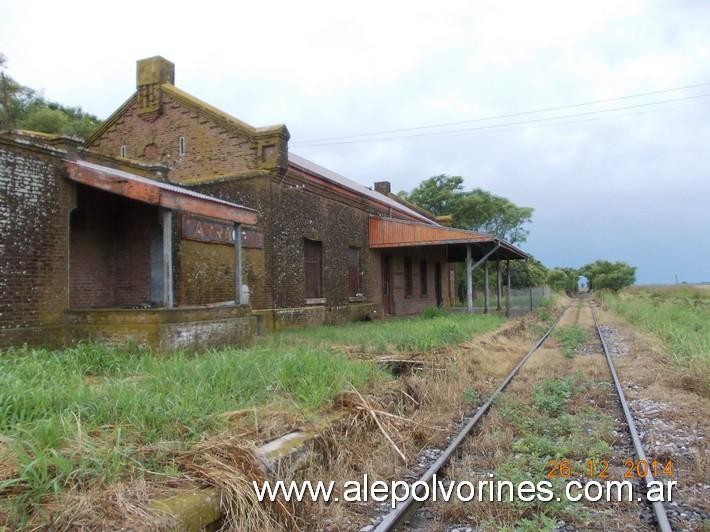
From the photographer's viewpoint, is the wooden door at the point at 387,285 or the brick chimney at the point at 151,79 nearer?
the brick chimney at the point at 151,79

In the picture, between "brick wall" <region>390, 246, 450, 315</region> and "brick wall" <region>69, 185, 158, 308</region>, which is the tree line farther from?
"brick wall" <region>69, 185, 158, 308</region>

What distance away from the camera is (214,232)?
1283 centimetres

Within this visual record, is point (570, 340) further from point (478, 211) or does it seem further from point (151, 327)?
point (478, 211)

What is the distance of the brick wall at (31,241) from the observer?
7.95 metres

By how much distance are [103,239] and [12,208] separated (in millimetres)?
2886

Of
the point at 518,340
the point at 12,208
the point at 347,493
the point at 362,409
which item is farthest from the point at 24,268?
the point at 518,340

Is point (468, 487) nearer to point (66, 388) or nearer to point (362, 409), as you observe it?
point (362, 409)

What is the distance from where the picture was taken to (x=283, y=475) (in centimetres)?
413

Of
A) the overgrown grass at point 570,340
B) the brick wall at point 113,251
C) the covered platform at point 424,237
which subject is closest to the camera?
the brick wall at point 113,251

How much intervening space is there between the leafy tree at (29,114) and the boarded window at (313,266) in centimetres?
1523

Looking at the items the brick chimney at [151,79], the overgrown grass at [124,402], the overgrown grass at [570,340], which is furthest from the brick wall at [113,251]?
the overgrown grass at [570,340]

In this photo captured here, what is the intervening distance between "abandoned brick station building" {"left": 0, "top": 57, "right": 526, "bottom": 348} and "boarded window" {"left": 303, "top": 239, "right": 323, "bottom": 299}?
0.05 metres

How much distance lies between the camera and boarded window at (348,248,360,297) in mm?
18561

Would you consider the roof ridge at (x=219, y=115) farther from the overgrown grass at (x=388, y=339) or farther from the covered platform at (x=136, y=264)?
the overgrown grass at (x=388, y=339)
